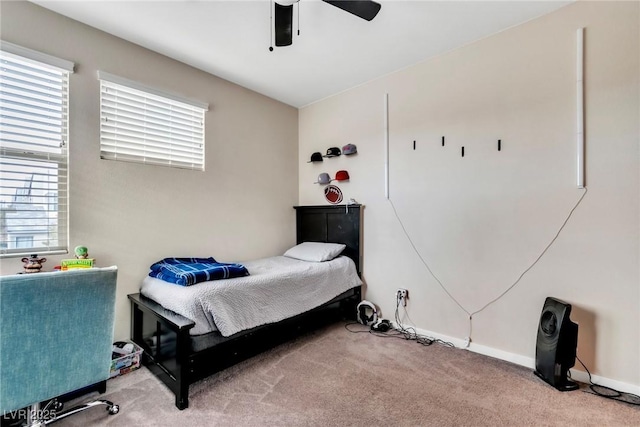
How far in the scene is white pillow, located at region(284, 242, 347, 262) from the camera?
3.10m

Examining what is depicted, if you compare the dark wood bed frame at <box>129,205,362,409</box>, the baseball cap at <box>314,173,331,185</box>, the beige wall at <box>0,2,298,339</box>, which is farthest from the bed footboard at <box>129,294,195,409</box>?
the baseball cap at <box>314,173,331,185</box>

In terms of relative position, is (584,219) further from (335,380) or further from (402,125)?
(335,380)

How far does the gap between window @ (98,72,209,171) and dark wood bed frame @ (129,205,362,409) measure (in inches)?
48.8

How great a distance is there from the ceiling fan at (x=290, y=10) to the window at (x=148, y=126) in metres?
1.49

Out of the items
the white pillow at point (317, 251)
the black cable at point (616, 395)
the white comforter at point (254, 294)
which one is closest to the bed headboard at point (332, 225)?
the white pillow at point (317, 251)

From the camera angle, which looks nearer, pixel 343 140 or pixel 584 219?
pixel 584 219

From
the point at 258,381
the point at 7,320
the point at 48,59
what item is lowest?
the point at 258,381

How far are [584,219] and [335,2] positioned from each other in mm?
2206

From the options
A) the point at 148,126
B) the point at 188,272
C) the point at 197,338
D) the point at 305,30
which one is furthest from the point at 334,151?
the point at 197,338

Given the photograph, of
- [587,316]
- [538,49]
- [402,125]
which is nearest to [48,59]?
[402,125]

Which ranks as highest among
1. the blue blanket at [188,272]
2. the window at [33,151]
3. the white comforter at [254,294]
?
the window at [33,151]

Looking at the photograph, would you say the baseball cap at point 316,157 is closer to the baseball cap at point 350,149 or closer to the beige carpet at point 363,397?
the baseball cap at point 350,149

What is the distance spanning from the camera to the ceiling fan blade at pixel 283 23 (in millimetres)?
1645

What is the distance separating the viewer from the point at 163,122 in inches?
105
